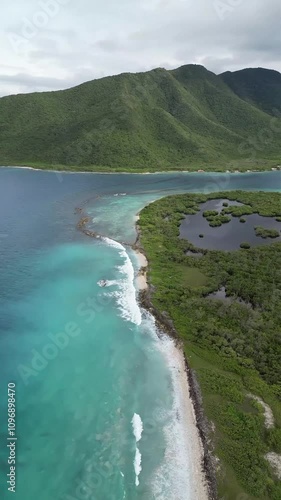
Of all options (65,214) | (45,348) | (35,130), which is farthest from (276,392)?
(35,130)

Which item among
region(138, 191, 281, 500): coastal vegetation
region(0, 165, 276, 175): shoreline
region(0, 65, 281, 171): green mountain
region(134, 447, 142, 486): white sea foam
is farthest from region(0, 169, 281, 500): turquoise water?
region(0, 65, 281, 171): green mountain

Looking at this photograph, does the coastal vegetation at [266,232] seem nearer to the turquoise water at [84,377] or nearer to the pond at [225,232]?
the pond at [225,232]

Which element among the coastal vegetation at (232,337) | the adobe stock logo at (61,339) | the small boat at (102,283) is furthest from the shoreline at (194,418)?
the small boat at (102,283)

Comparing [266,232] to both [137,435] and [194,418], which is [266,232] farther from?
[137,435]

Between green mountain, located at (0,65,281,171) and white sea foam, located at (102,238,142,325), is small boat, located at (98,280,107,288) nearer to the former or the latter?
white sea foam, located at (102,238,142,325)

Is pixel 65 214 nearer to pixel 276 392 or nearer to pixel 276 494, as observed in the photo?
pixel 276 392

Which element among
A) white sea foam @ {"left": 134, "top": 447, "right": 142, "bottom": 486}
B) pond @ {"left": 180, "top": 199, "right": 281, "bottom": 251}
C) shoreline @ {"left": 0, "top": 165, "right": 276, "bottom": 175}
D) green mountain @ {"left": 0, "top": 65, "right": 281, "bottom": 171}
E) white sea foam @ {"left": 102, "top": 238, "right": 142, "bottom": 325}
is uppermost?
green mountain @ {"left": 0, "top": 65, "right": 281, "bottom": 171}
